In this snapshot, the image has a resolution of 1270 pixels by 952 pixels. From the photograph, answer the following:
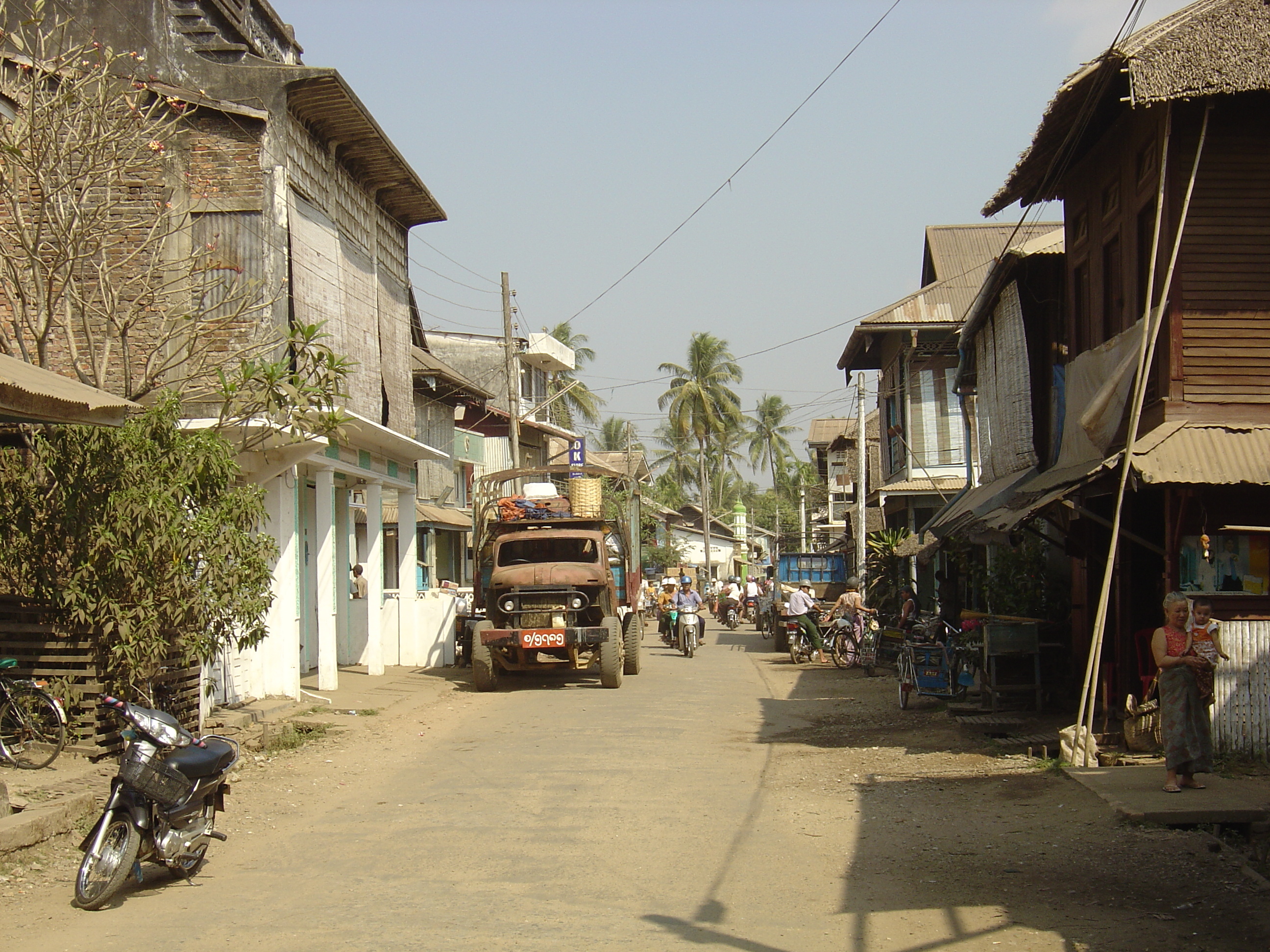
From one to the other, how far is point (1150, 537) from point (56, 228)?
12.3 meters

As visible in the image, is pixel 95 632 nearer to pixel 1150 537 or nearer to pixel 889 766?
pixel 889 766

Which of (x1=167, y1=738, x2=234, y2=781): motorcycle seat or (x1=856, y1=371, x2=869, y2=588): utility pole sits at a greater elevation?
(x1=856, y1=371, x2=869, y2=588): utility pole

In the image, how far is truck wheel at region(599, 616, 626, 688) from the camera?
18.4 meters

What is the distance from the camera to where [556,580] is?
18.8 meters

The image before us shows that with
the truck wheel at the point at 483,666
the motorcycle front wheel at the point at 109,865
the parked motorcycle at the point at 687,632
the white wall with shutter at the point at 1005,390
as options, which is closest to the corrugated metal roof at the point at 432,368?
the parked motorcycle at the point at 687,632

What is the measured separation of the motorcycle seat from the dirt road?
686 millimetres

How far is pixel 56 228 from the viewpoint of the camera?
11930 millimetres

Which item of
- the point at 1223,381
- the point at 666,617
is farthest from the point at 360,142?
the point at 666,617

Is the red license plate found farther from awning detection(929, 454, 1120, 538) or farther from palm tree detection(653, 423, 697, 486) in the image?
palm tree detection(653, 423, 697, 486)

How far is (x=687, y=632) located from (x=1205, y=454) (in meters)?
18.4

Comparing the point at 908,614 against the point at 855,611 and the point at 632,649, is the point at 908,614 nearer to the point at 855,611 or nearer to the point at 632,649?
the point at 855,611

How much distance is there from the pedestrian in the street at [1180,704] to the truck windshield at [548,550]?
11.9 meters

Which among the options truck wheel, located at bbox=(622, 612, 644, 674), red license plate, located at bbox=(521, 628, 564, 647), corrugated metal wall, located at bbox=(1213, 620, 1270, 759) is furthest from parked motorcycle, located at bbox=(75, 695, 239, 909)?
truck wheel, located at bbox=(622, 612, 644, 674)

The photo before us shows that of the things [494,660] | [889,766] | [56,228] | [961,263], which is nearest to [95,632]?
[56,228]
